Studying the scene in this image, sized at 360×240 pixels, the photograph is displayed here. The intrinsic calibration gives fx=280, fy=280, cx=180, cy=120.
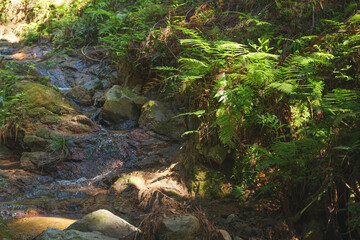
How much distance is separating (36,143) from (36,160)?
56 cm

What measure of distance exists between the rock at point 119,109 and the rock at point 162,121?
56 cm

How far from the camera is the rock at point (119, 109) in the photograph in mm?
6441

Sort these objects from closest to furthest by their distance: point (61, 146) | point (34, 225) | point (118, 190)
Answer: point (34, 225), point (118, 190), point (61, 146)

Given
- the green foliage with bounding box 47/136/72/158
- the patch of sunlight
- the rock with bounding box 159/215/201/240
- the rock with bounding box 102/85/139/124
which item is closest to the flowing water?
the patch of sunlight

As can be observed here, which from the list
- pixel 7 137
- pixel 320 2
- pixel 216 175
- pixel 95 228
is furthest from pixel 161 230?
pixel 7 137

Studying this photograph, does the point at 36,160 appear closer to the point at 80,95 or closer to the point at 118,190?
the point at 118,190

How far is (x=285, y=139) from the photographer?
11.2 feet

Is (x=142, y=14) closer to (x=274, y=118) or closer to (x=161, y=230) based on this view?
(x=274, y=118)

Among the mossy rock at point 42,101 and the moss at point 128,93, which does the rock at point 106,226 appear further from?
the mossy rock at point 42,101

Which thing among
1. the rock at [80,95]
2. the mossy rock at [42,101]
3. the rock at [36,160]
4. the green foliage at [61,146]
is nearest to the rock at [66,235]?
the rock at [36,160]

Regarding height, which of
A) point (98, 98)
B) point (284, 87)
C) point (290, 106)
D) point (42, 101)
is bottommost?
point (98, 98)

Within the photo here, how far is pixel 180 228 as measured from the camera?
290cm

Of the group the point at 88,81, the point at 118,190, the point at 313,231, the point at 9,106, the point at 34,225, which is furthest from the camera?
the point at 88,81

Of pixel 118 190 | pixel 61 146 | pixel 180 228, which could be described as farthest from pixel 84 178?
pixel 180 228
